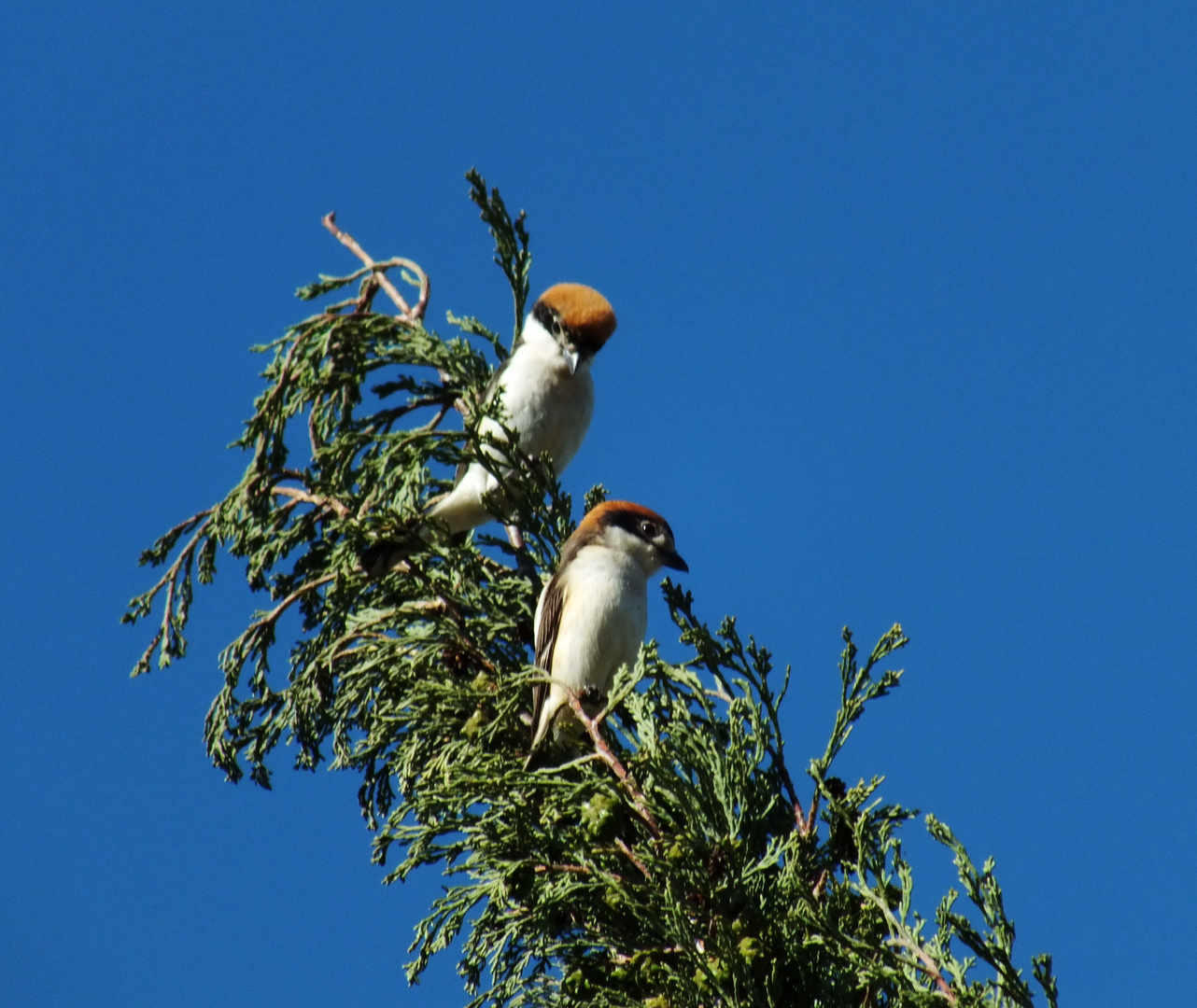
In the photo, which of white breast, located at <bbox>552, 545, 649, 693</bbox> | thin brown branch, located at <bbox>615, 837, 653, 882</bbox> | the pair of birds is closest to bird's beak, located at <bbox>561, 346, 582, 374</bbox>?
the pair of birds

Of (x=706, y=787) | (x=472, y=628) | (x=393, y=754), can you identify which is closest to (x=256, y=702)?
(x=393, y=754)

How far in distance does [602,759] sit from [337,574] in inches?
57.7

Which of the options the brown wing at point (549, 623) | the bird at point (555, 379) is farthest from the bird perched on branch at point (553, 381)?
the brown wing at point (549, 623)

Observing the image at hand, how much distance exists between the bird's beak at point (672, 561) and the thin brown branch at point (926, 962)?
6.78ft

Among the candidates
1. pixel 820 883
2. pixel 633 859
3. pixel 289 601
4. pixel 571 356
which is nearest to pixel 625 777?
pixel 633 859

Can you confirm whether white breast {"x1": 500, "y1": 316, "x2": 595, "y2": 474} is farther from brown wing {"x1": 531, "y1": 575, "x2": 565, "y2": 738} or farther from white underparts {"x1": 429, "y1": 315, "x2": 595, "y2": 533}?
brown wing {"x1": 531, "y1": 575, "x2": 565, "y2": 738}

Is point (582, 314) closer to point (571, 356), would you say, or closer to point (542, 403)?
point (571, 356)

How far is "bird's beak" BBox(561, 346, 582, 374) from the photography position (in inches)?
256

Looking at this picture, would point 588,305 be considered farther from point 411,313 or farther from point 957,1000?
point 957,1000

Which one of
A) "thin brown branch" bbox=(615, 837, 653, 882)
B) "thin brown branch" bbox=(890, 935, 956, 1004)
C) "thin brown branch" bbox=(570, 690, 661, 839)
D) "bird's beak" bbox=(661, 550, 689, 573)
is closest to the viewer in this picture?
"thin brown branch" bbox=(890, 935, 956, 1004)

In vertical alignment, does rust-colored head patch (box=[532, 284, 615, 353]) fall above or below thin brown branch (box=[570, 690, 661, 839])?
above

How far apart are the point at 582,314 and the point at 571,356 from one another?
236mm

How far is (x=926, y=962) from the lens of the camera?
330cm

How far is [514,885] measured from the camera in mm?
3842
